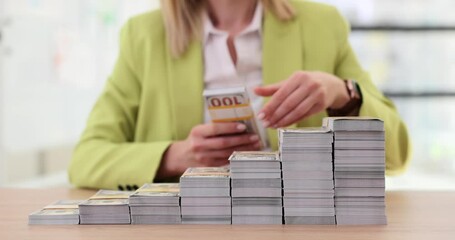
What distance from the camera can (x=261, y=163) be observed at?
2.75 feet

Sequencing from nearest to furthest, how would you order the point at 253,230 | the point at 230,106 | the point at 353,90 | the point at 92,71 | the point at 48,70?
the point at 253,230
the point at 230,106
the point at 353,90
the point at 48,70
the point at 92,71

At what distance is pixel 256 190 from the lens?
2.77 ft

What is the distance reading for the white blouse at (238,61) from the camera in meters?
1.56

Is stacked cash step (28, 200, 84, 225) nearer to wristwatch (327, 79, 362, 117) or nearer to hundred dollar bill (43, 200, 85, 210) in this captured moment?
hundred dollar bill (43, 200, 85, 210)

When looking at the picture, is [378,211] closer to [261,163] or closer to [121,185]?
[261,163]

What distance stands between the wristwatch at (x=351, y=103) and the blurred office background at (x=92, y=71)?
1965 millimetres

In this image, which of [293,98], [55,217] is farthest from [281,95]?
[55,217]

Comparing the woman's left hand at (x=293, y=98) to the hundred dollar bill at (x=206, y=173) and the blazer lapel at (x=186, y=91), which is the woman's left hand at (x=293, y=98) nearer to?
the hundred dollar bill at (x=206, y=173)

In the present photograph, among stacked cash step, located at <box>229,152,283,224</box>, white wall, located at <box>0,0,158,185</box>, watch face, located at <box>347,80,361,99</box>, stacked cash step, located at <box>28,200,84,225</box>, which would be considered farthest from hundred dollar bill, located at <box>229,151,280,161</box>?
white wall, located at <box>0,0,158,185</box>

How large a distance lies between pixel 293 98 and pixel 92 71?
239 centimetres

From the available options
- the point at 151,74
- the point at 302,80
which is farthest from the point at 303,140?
the point at 151,74

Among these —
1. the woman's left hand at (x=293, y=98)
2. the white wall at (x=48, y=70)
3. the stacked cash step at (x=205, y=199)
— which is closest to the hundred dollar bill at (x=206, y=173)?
the stacked cash step at (x=205, y=199)

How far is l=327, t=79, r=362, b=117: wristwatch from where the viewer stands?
1.35 m

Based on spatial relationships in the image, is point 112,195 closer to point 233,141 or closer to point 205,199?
point 205,199
